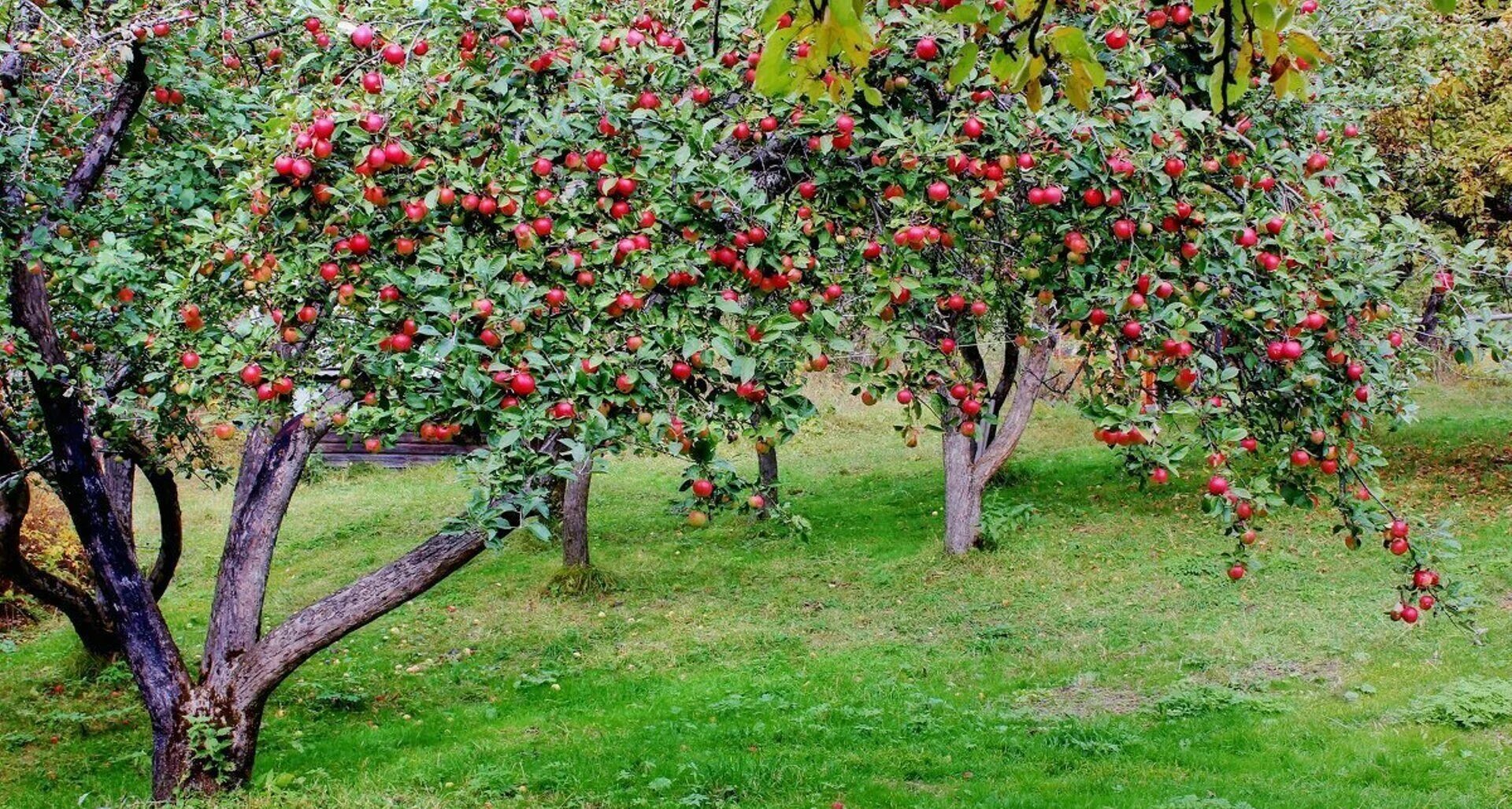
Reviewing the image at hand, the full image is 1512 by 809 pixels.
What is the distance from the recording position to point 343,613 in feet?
20.9

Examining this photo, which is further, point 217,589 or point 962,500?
point 962,500

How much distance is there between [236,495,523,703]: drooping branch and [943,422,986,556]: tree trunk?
842 centimetres

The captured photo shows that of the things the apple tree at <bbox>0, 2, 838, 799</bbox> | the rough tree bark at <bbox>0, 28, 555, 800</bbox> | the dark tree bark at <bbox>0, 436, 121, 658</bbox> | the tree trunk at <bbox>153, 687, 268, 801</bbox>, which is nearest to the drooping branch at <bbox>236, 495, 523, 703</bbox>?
the rough tree bark at <bbox>0, 28, 555, 800</bbox>

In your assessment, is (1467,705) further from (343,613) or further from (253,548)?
(253,548)

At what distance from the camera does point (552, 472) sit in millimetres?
3926

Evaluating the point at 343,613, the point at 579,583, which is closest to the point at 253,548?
the point at 343,613

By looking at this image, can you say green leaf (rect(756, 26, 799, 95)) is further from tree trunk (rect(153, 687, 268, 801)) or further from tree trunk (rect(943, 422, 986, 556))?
A: tree trunk (rect(943, 422, 986, 556))

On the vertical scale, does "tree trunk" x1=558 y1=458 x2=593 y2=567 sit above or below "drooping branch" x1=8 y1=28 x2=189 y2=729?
below

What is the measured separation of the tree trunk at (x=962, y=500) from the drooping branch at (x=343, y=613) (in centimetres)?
842

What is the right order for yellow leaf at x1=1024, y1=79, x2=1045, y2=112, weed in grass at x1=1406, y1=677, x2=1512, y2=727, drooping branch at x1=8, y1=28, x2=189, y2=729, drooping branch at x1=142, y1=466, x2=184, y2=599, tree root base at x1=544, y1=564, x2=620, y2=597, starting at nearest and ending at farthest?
1. yellow leaf at x1=1024, y1=79, x2=1045, y2=112
2. drooping branch at x1=8, y1=28, x2=189, y2=729
3. weed in grass at x1=1406, y1=677, x2=1512, y2=727
4. drooping branch at x1=142, y1=466, x2=184, y2=599
5. tree root base at x1=544, y1=564, x2=620, y2=597

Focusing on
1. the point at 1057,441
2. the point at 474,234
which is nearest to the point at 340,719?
the point at 474,234

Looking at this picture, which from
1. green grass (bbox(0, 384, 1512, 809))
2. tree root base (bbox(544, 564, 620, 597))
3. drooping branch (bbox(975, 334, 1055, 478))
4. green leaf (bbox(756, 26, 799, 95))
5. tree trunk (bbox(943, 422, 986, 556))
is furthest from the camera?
drooping branch (bbox(975, 334, 1055, 478))

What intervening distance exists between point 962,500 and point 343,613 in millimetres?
8825

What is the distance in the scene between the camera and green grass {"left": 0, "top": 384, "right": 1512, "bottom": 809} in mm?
6805
